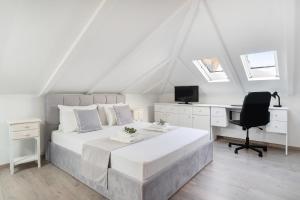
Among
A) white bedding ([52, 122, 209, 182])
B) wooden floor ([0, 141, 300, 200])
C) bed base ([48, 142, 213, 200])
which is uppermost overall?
white bedding ([52, 122, 209, 182])

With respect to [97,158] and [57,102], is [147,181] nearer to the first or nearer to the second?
[97,158]

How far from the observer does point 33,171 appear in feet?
9.56

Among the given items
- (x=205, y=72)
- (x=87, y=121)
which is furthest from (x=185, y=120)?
(x=87, y=121)

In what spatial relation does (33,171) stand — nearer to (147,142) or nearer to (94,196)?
(94,196)

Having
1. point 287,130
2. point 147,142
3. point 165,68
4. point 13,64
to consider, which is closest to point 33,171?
point 13,64

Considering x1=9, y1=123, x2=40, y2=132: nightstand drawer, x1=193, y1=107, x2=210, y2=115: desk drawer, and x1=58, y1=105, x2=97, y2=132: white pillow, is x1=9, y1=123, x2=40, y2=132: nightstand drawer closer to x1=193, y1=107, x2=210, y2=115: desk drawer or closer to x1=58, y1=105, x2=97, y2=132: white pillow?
x1=58, y1=105, x2=97, y2=132: white pillow

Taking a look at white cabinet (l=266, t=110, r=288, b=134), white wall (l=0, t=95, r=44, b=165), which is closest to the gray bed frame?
white wall (l=0, t=95, r=44, b=165)

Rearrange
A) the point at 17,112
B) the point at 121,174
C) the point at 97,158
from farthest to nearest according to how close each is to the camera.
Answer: the point at 17,112 < the point at 97,158 < the point at 121,174

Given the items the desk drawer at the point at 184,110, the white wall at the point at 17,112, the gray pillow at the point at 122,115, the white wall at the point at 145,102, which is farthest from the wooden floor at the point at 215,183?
the white wall at the point at 145,102

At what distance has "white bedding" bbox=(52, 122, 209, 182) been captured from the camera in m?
1.95

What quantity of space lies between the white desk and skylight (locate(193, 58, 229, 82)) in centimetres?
72

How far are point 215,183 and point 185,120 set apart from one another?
248 cm

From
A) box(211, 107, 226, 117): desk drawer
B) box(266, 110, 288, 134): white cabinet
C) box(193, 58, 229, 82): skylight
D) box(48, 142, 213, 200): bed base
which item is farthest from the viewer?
box(193, 58, 229, 82): skylight

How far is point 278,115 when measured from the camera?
3.73 metres
